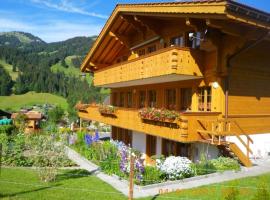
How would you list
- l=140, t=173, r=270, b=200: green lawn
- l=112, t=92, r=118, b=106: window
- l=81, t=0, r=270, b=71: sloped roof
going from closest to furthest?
l=140, t=173, r=270, b=200: green lawn, l=81, t=0, r=270, b=71: sloped roof, l=112, t=92, r=118, b=106: window

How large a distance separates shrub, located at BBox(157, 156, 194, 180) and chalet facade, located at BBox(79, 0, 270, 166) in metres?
0.89

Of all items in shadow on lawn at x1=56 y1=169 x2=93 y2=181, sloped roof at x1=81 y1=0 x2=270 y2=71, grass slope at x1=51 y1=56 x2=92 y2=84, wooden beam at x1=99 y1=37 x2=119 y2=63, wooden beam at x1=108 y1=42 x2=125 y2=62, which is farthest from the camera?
grass slope at x1=51 y1=56 x2=92 y2=84

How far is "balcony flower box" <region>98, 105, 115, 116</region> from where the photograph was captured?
77.1ft

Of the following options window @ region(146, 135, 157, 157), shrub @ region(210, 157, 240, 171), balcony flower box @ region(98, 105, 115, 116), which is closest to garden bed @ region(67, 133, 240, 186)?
shrub @ region(210, 157, 240, 171)

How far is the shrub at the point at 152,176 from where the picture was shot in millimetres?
13141

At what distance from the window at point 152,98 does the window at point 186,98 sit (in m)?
3.42

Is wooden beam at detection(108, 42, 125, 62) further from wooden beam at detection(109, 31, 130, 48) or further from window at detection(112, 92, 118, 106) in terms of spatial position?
window at detection(112, 92, 118, 106)

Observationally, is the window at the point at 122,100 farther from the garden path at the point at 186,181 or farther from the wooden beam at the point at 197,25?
the wooden beam at the point at 197,25

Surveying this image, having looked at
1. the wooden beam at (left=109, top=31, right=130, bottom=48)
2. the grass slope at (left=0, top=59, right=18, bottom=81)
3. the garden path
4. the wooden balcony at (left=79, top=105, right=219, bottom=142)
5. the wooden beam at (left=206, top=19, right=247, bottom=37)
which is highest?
the grass slope at (left=0, top=59, right=18, bottom=81)

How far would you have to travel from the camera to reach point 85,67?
30656 mm

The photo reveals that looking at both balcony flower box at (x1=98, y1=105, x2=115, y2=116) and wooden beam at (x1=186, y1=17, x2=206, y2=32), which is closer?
wooden beam at (x1=186, y1=17, x2=206, y2=32)

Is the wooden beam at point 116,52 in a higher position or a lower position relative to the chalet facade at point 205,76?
higher

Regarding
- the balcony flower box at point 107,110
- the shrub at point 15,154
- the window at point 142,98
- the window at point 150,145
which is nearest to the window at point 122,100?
the balcony flower box at point 107,110

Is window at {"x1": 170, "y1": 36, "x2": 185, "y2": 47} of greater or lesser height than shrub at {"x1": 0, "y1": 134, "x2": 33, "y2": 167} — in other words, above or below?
above
